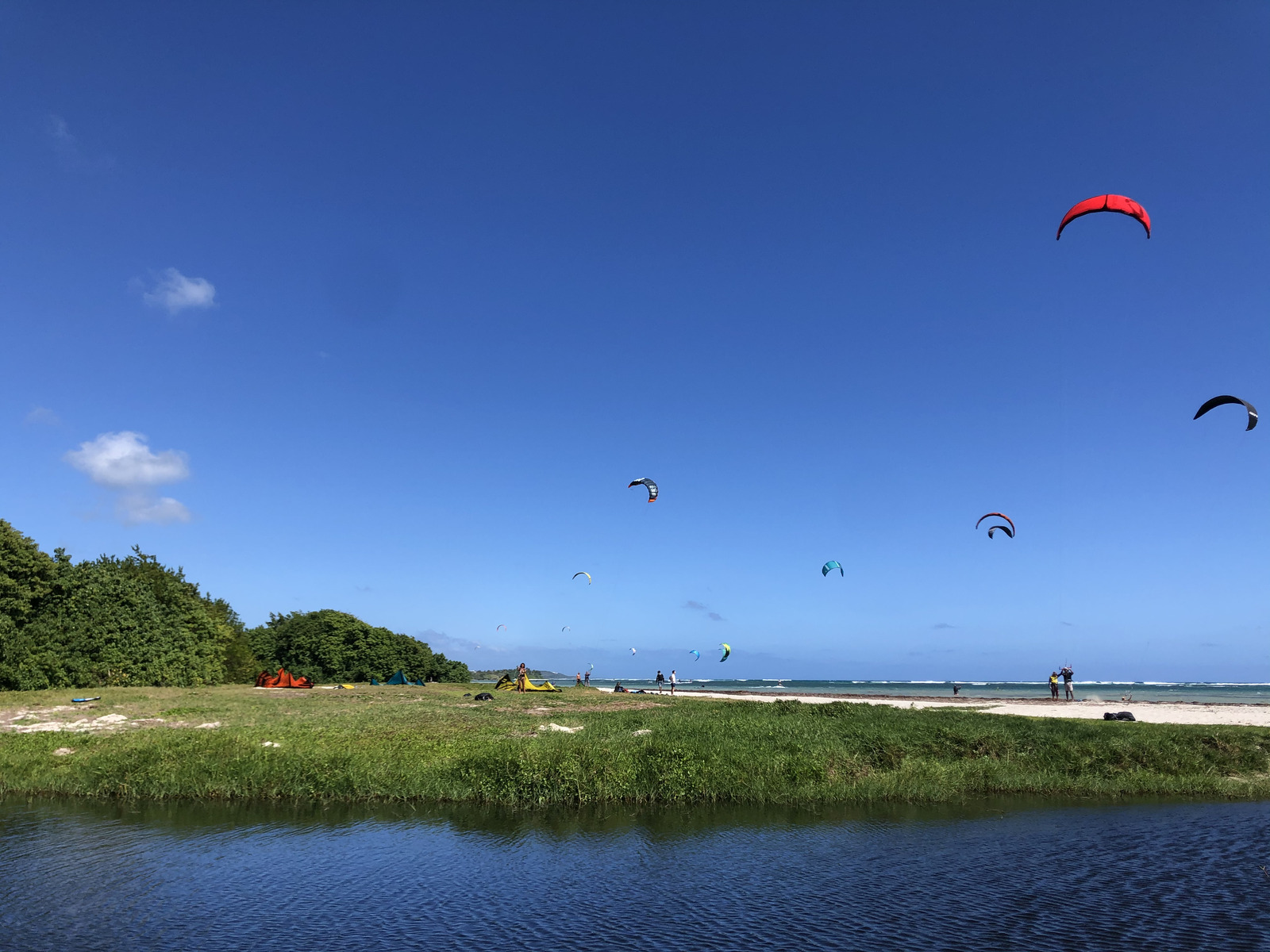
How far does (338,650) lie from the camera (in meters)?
77.6

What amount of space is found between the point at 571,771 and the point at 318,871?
8719 mm

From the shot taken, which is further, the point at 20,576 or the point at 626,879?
the point at 20,576

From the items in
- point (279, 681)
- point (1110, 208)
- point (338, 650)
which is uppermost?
point (1110, 208)

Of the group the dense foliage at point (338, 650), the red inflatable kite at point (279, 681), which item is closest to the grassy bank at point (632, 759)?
the red inflatable kite at point (279, 681)

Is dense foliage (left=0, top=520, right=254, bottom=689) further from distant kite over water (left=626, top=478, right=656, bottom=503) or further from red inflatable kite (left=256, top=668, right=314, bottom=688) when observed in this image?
distant kite over water (left=626, top=478, right=656, bottom=503)

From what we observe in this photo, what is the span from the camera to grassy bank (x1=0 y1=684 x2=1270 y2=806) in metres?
23.2

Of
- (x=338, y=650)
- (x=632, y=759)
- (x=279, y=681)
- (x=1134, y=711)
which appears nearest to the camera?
(x=632, y=759)

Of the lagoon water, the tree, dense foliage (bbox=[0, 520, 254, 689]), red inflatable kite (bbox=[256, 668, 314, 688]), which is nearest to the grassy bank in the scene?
the lagoon water

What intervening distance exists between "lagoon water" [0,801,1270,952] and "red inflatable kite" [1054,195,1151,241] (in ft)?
63.0

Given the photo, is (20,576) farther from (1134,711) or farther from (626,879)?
(1134,711)

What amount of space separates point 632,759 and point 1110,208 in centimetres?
2480

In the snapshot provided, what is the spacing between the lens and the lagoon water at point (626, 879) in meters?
12.8

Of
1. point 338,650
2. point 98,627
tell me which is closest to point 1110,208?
point 98,627

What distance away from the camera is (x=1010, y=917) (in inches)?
543
